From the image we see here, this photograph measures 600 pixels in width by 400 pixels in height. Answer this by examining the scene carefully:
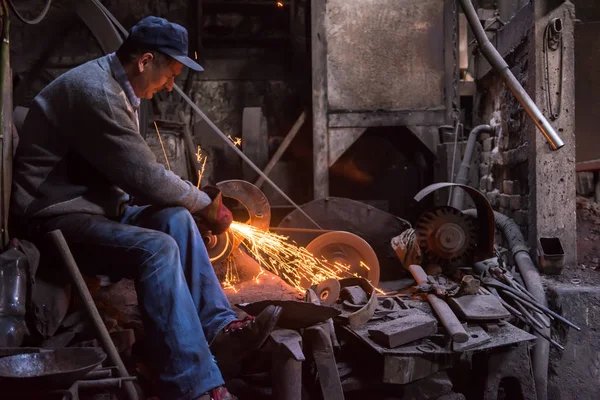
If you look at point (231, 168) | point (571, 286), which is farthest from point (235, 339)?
point (231, 168)

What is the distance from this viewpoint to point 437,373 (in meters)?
3.40

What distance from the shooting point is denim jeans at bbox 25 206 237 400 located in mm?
2414

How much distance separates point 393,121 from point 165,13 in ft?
11.8

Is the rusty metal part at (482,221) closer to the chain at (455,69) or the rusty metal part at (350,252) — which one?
the rusty metal part at (350,252)

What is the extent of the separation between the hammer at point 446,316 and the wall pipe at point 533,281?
36.0 inches

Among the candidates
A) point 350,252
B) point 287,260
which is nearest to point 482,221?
point 350,252

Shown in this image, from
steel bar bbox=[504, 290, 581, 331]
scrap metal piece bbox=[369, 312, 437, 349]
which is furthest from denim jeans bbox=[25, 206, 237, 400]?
steel bar bbox=[504, 290, 581, 331]

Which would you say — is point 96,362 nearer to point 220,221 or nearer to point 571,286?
point 220,221

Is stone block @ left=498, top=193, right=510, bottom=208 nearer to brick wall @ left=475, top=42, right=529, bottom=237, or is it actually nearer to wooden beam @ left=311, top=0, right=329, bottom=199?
brick wall @ left=475, top=42, right=529, bottom=237

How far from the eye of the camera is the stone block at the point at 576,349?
4.21 metres

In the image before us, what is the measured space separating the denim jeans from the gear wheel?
7.56 ft

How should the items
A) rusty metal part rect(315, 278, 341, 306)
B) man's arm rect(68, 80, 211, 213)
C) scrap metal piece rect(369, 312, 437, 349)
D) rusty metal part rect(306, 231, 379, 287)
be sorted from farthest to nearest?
1. rusty metal part rect(306, 231, 379, 287)
2. rusty metal part rect(315, 278, 341, 306)
3. scrap metal piece rect(369, 312, 437, 349)
4. man's arm rect(68, 80, 211, 213)

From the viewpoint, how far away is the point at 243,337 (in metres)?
2.69

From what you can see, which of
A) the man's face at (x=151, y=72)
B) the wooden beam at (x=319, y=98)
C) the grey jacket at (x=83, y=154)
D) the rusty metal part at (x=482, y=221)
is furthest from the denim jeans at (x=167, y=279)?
the wooden beam at (x=319, y=98)
